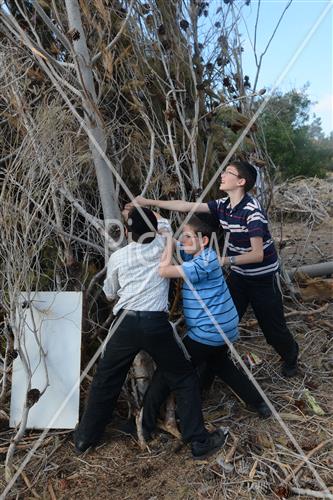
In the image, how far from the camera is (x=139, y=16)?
3.83 meters

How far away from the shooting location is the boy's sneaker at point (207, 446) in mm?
2820

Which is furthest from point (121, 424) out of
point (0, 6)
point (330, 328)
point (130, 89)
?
point (0, 6)

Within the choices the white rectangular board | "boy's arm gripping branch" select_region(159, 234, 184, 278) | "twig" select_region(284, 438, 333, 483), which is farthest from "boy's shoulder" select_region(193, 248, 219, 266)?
"twig" select_region(284, 438, 333, 483)

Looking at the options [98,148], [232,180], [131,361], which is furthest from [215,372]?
[98,148]

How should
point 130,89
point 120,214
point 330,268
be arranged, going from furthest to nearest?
point 330,268 → point 130,89 → point 120,214

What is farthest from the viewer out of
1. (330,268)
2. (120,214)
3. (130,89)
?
(330,268)

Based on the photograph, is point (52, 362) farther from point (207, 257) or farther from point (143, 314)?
point (207, 257)

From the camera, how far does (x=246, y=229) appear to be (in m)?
3.18

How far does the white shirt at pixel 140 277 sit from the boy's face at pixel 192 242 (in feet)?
0.59

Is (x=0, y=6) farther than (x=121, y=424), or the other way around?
(x=121, y=424)

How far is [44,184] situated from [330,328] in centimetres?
291

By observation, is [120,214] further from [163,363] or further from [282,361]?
[282,361]

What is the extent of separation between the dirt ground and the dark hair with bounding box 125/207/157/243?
1.34 meters

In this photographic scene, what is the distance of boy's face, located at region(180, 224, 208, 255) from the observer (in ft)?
9.53
